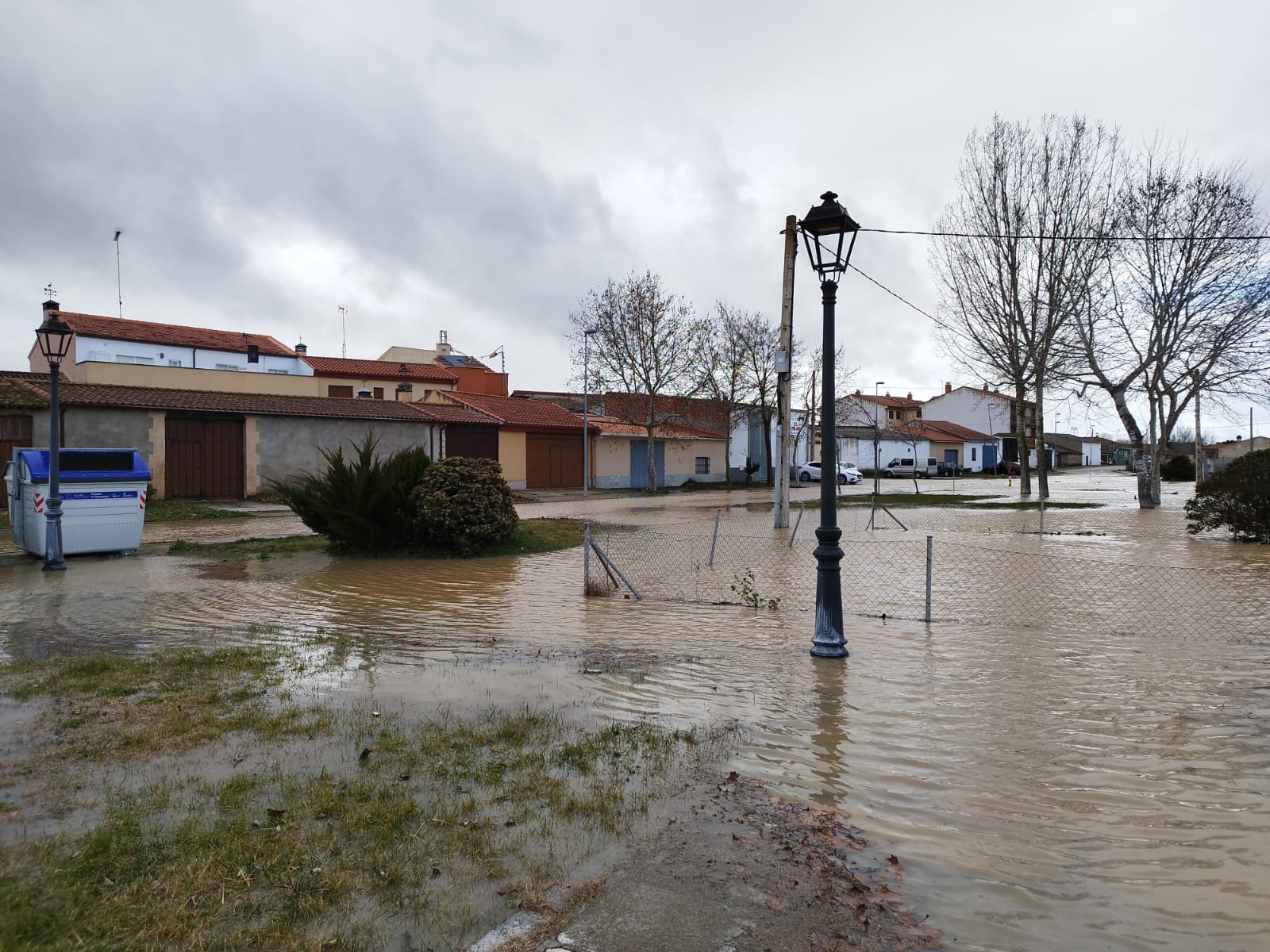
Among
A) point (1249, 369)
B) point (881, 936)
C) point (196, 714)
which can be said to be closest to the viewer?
point (881, 936)

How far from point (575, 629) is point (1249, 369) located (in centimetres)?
2460

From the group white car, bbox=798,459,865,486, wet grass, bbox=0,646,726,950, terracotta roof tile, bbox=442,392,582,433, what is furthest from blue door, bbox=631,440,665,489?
wet grass, bbox=0,646,726,950

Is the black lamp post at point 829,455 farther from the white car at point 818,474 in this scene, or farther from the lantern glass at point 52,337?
the white car at point 818,474

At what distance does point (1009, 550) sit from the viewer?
15.0 meters

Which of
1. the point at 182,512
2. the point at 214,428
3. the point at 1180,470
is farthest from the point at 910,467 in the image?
the point at 182,512

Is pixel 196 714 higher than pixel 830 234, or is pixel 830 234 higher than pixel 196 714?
pixel 830 234

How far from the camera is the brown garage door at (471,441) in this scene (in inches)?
1351

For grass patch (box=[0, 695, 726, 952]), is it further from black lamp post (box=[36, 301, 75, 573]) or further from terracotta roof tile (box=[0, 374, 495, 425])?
terracotta roof tile (box=[0, 374, 495, 425])

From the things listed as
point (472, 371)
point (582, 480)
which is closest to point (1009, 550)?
point (582, 480)

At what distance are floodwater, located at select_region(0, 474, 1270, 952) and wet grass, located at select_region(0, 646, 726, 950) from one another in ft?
2.30

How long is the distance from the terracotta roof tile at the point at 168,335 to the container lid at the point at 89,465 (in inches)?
1149

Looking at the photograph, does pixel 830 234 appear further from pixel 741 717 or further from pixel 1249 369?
pixel 1249 369

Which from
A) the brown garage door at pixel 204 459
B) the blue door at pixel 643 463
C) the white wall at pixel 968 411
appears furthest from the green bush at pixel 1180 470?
the brown garage door at pixel 204 459

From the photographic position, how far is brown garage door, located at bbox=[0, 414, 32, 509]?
75.0ft
